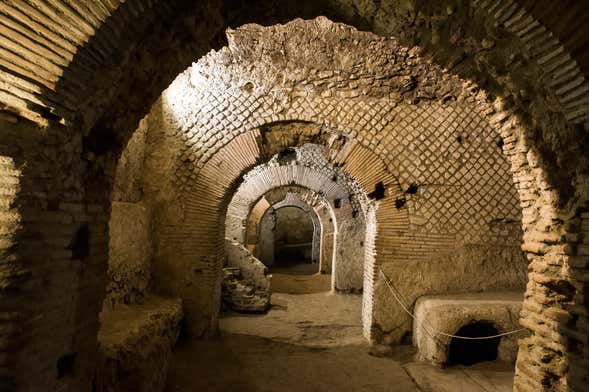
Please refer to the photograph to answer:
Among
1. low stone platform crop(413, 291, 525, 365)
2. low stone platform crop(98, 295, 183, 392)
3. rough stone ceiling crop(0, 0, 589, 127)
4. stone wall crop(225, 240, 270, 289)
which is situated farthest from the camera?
stone wall crop(225, 240, 270, 289)

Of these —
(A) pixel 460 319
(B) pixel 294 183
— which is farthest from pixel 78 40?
(B) pixel 294 183

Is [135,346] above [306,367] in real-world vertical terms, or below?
above

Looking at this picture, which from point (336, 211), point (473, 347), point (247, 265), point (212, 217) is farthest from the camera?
point (336, 211)

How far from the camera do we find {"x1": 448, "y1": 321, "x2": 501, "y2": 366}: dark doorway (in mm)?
4859

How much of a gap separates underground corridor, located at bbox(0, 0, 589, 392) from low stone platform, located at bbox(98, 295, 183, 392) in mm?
28

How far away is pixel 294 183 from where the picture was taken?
891 centimetres

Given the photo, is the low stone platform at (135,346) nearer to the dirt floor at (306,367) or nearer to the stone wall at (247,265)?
the dirt floor at (306,367)

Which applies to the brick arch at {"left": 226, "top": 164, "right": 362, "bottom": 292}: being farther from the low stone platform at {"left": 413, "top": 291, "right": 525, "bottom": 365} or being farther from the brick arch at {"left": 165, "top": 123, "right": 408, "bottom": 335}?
the low stone platform at {"left": 413, "top": 291, "right": 525, "bottom": 365}

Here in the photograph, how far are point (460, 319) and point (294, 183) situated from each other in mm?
5415

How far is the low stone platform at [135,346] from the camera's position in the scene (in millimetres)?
2947

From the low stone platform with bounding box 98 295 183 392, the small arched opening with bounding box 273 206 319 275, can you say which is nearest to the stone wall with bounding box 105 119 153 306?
the low stone platform with bounding box 98 295 183 392

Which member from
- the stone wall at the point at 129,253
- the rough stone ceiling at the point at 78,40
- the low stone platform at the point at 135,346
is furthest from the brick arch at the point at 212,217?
the rough stone ceiling at the point at 78,40

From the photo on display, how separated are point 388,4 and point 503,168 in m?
3.92

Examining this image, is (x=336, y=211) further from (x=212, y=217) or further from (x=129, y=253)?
(x=129, y=253)
